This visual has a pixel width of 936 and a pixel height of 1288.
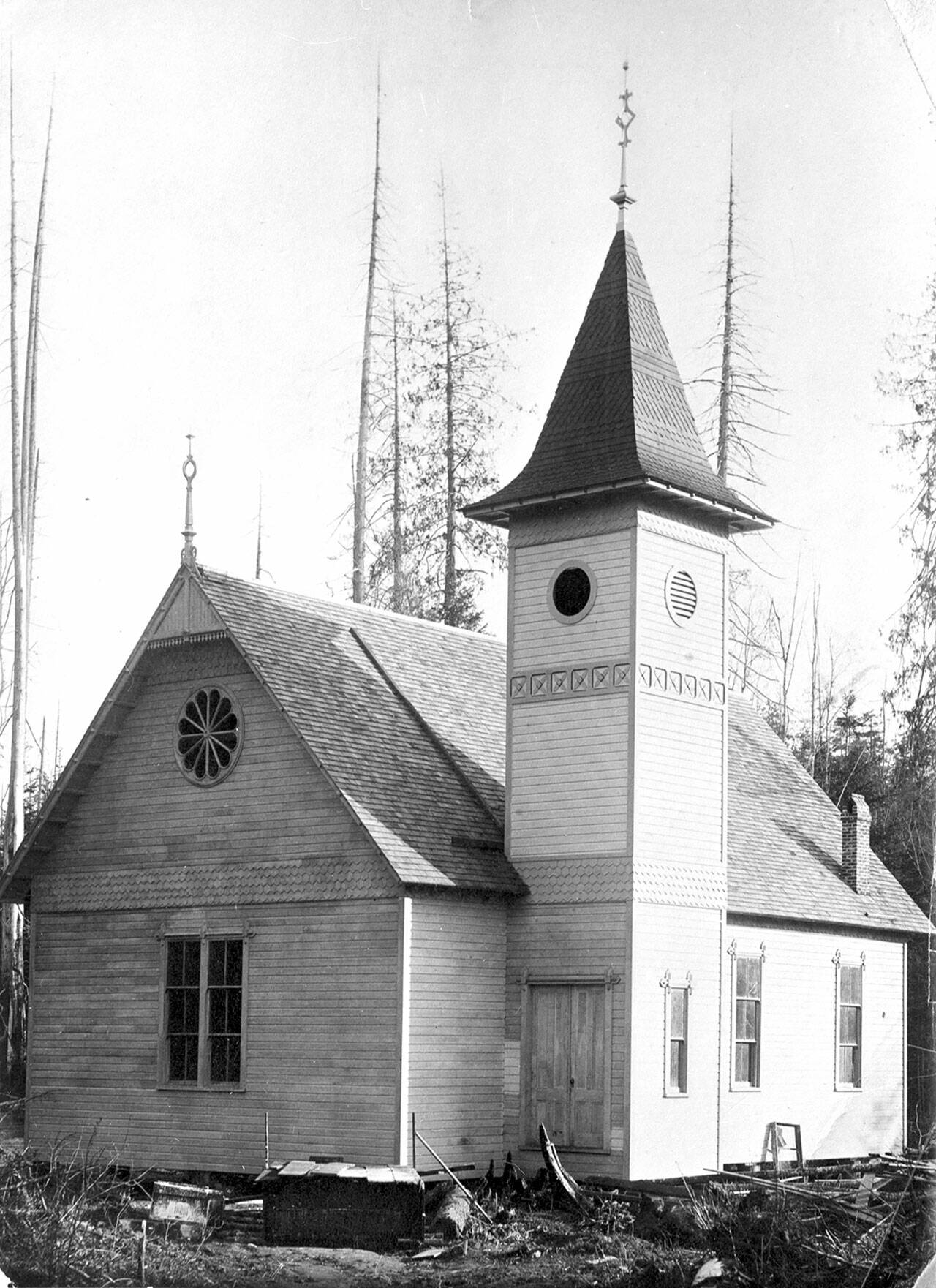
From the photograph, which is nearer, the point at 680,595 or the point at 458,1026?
the point at 458,1026

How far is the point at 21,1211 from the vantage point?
16.7m

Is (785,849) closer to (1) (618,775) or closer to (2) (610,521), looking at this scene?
(1) (618,775)

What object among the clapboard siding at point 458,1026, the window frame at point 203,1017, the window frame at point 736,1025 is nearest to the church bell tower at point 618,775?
the clapboard siding at point 458,1026

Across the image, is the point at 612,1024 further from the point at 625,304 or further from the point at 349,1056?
the point at 625,304

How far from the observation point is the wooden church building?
2331 cm

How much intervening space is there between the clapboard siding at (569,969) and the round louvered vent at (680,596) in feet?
13.5

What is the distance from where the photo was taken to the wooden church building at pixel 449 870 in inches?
918

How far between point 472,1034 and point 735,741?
10.4 m

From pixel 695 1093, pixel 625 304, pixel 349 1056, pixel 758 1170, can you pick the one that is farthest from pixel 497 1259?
pixel 625 304

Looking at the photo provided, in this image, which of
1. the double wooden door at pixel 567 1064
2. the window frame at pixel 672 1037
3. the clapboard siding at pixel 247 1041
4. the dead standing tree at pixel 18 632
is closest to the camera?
the clapboard siding at pixel 247 1041

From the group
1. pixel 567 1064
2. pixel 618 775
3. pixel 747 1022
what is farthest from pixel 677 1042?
pixel 618 775

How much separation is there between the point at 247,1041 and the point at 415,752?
4594mm

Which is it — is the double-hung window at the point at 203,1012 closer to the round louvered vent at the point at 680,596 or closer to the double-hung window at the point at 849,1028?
the round louvered vent at the point at 680,596

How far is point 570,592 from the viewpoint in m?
25.1
